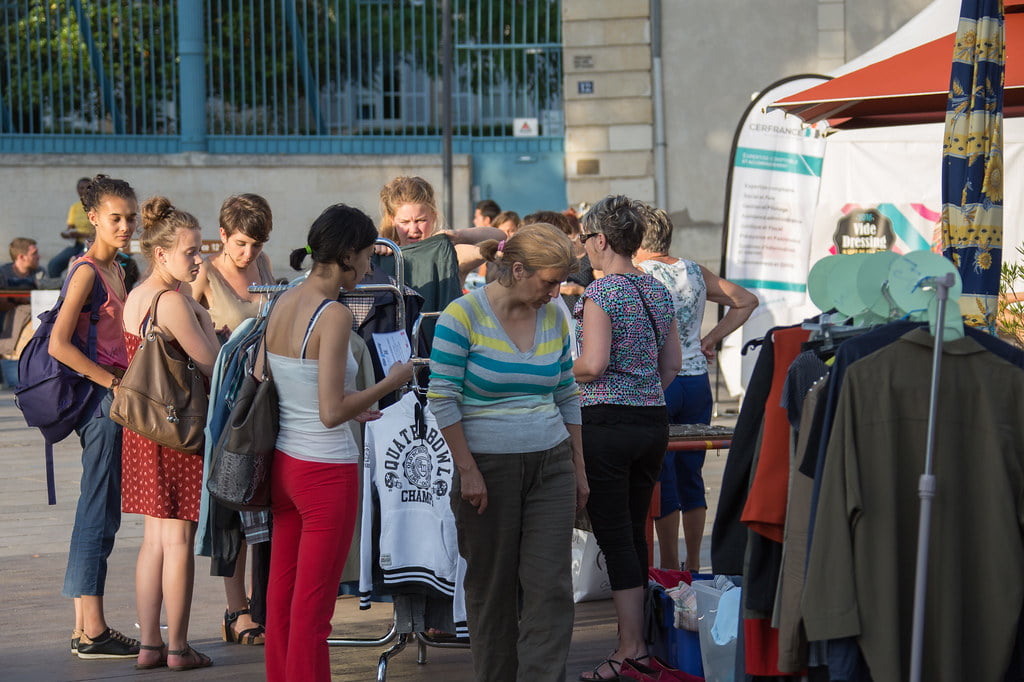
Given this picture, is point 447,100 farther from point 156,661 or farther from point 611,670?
point 611,670

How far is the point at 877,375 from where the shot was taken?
137 inches

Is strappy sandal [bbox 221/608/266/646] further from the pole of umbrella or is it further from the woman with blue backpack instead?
the pole of umbrella

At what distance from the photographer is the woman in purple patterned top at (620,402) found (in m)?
5.12

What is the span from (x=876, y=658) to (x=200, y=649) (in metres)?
Result: 3.36

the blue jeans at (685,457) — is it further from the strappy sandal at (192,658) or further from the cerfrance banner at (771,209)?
the cerfrance banner at (771,209)

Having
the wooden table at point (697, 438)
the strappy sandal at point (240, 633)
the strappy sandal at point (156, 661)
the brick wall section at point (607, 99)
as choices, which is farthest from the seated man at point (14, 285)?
the wooden table at point (697, 438)

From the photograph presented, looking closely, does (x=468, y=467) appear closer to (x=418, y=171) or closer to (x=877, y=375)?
(x=877, y=375)

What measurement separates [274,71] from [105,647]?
1416 centimetres

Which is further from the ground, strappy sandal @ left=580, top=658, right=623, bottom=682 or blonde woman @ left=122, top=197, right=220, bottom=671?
blonde woman @ left=122, top=197, right=220, bottom=671

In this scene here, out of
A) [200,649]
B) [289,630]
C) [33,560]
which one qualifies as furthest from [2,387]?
[289,630]

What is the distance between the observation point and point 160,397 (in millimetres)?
5176

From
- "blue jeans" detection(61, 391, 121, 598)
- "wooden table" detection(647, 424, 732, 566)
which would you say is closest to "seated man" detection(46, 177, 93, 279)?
"blue jeans" detection(61, 391, 121, 598)

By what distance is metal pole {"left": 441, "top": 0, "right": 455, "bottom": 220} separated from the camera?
17.1m

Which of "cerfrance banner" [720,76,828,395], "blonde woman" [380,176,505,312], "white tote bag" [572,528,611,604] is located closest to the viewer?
"blonde woman" [380,176,505,312]
